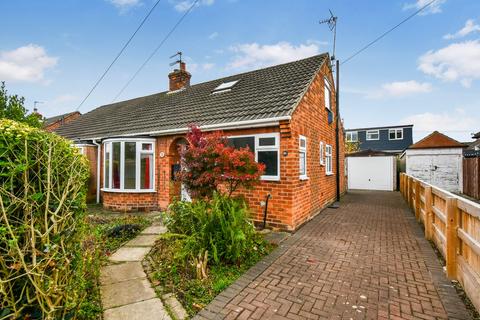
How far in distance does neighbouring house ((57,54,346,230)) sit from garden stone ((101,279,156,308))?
3.84m

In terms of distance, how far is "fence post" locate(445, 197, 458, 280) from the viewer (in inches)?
145

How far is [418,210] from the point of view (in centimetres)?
768

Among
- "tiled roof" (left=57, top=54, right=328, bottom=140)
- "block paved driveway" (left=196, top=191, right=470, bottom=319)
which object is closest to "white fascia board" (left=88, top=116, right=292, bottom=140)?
"tiled roof" (left=57, top=54, right=328, bottom=140)

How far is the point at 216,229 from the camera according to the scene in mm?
4379

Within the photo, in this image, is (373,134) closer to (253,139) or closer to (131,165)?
(253,139)

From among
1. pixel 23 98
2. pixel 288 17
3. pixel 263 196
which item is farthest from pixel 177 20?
pixel 263 196

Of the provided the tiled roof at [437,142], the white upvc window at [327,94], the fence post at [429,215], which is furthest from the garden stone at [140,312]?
the tiled roof at [437,142]

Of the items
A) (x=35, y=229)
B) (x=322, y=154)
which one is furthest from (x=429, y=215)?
(x=35, y=229)

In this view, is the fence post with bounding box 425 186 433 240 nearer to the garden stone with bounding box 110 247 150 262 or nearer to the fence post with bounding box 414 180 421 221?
the fence post with bounding box 414 180 421 221

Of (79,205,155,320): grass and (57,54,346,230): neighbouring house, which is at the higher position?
(57,54,346,230): neighbouring house

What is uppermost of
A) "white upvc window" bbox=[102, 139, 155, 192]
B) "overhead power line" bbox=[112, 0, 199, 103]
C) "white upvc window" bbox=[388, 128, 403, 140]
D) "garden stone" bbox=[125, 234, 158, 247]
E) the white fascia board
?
"overhead power line" bbox=[112, 0, 199, 103]

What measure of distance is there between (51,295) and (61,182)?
109 centimetres

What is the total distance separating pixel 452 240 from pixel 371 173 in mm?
15633

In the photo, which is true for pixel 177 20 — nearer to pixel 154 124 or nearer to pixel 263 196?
pixel 154 124
